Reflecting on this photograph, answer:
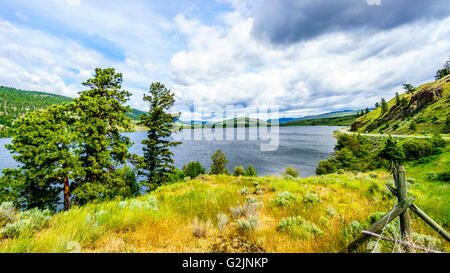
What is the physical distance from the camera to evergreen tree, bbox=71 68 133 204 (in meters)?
12.2

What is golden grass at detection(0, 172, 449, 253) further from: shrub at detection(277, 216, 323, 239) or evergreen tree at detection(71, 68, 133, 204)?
evergreen tree at detection(71, 68, 133, 204)

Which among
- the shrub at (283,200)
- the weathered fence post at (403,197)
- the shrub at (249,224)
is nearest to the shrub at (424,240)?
the weathered fence post at (403,197)

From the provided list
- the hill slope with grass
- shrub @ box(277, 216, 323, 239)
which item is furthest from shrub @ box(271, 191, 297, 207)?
the hill slope with grass

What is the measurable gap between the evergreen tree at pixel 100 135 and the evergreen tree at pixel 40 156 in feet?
3.00

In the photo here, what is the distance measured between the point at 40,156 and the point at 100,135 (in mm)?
3945

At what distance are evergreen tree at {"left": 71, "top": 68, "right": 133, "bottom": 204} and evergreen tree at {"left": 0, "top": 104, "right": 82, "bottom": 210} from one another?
0.92m

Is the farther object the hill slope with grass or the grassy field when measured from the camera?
the hill slope with grass

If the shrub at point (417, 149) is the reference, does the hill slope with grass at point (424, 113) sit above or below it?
above

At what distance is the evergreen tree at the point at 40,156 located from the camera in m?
11.5

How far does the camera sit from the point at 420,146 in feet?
66.5

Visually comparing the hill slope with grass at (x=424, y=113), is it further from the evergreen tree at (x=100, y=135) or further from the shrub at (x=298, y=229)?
the evergreen tree at (x=100, y=135)

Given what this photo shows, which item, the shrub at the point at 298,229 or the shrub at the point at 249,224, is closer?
the shrub at the point at 298,229
